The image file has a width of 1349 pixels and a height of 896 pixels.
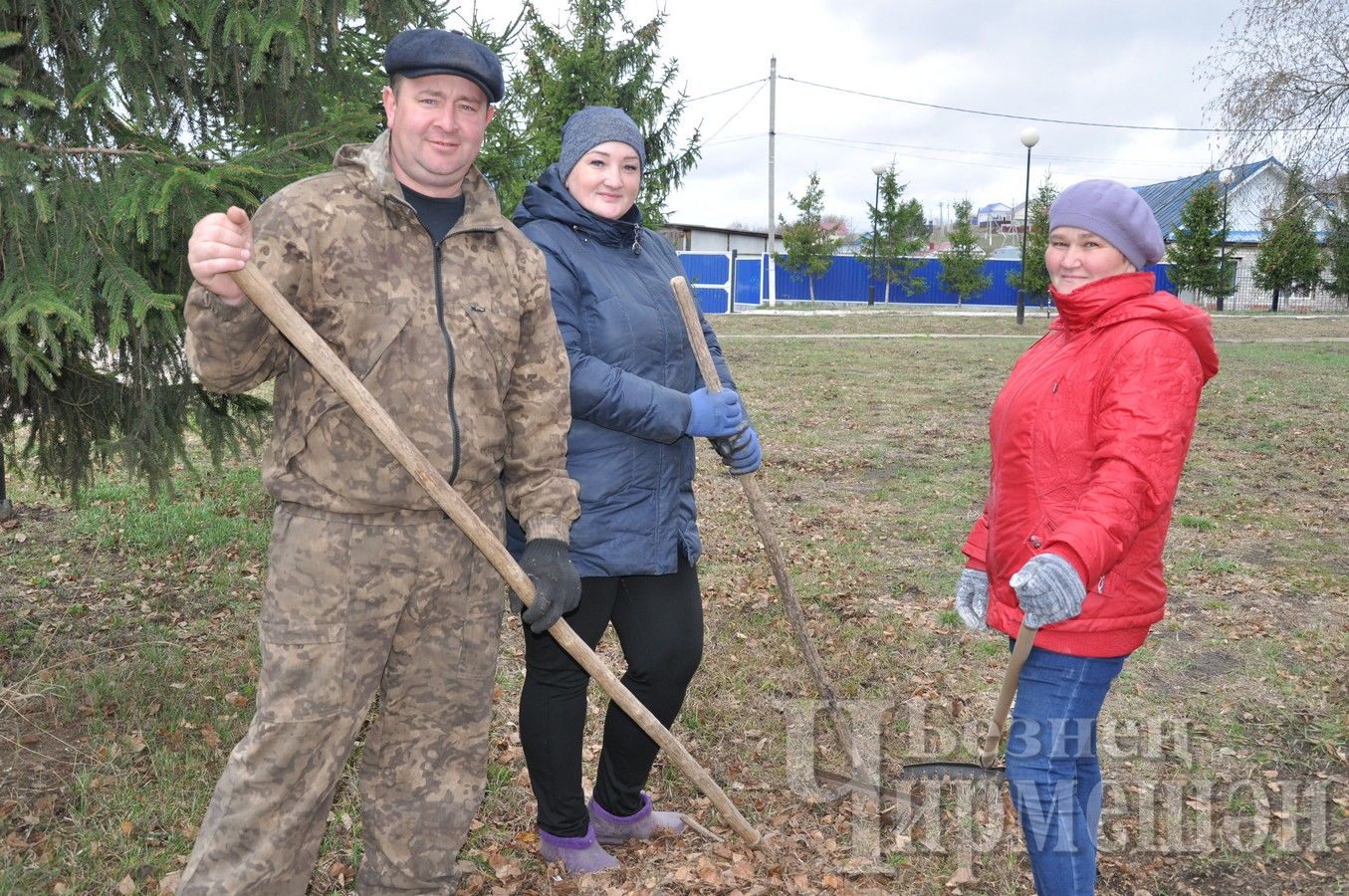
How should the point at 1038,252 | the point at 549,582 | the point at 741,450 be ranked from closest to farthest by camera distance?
the point at 549,582
the point at 741,450
the point at 1038,252

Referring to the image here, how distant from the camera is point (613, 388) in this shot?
9.43 feet

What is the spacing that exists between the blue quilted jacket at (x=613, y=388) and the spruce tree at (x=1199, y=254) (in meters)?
37.3

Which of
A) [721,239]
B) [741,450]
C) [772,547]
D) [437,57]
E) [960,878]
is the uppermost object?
[721,239]

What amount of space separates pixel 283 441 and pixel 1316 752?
4120 mm

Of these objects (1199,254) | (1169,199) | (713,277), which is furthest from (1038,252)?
(1169,199)

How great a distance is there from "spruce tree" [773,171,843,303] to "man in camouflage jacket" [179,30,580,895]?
123ft

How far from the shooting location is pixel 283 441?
2.42m

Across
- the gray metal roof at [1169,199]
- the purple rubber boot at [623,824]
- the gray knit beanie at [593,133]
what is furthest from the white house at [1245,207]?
the purple rubber boot at [623,824]

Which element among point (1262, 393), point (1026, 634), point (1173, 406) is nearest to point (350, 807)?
point (1026, 634)

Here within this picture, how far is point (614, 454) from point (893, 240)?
40243 millimetres

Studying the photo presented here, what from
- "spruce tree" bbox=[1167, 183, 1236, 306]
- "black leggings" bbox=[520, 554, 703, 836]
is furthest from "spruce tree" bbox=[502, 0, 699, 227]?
"spruce tree" bbox=[1167, 183, 1236, 306]

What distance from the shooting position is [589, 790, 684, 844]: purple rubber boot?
344cm

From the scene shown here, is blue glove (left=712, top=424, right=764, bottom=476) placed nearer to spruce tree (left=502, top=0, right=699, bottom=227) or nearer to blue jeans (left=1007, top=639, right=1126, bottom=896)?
blue jeans (left=1007, top=639, right=1126, bottom=896)

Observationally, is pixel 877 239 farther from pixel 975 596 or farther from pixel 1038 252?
pixel 975 596
